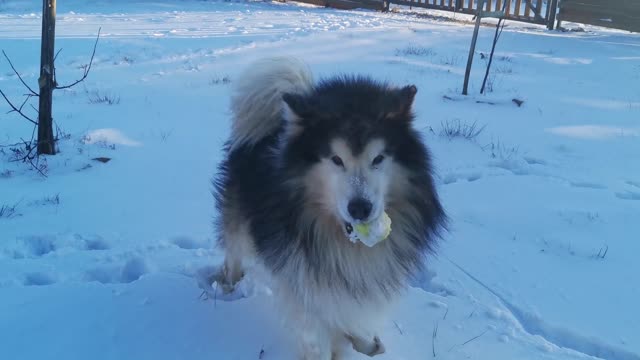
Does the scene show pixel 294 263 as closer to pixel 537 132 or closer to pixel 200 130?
pixel 200 130

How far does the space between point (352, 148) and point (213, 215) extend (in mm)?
1897

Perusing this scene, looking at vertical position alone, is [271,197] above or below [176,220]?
above

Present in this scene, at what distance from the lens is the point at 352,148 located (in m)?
1.92

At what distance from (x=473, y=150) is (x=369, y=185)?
3.17m

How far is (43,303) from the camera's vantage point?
2.56 m

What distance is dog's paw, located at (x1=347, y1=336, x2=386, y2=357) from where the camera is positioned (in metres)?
2.35

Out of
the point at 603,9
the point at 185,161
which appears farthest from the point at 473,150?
the point at 603,9

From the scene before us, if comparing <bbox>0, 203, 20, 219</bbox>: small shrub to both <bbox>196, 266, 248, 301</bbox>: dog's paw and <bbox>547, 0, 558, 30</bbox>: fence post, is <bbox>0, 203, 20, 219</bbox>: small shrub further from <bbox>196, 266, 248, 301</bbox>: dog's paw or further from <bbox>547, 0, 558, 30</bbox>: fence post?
<bbox>547, 0, 558, 30</bbox>: fence post

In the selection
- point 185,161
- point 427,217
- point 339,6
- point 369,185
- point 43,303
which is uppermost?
point 339,6

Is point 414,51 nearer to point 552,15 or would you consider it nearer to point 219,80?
point 219,80

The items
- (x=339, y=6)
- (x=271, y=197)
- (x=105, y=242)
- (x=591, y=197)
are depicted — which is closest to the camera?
(x=271, y=197)

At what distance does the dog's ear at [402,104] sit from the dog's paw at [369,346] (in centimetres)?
100

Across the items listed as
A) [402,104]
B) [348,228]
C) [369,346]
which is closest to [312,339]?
[369,346]

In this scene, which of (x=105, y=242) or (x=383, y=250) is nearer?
(x=383, y=250)
